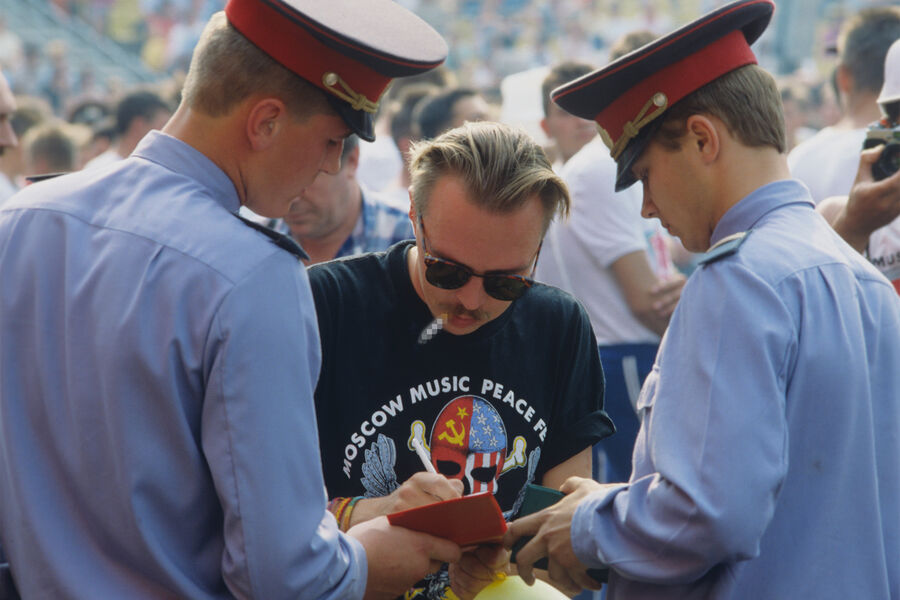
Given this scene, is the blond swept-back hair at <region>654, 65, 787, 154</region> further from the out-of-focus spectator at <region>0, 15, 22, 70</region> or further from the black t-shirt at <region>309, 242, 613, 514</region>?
the out-of-focus spectator at <region>0, 15, 22, 70</region>

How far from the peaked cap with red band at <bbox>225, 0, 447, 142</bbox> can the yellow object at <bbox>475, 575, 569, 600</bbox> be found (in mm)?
973

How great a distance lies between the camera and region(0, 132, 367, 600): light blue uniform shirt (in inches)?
64.4

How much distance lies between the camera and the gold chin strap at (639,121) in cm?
197

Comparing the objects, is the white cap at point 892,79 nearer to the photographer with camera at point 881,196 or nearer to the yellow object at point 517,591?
the photographer with camera at point 881,196

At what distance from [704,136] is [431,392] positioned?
81 centimetres

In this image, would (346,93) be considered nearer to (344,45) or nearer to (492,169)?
(344,45)

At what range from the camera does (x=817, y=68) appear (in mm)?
17578

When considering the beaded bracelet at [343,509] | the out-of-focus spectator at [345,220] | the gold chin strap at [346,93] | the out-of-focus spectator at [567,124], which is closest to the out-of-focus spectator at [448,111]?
the out-of-focus spectator at [567,124]

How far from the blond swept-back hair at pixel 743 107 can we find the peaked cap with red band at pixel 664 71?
0.7 inches

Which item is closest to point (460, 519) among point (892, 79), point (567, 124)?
point (892, 79)

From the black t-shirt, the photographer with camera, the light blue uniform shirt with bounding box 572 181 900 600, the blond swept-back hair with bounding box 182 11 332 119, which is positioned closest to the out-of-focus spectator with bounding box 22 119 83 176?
the black t-shirt

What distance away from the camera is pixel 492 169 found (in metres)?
2.30

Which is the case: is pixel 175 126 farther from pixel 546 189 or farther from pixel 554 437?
pixel 554 437

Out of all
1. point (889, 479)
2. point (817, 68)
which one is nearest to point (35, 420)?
point (889, 479)
